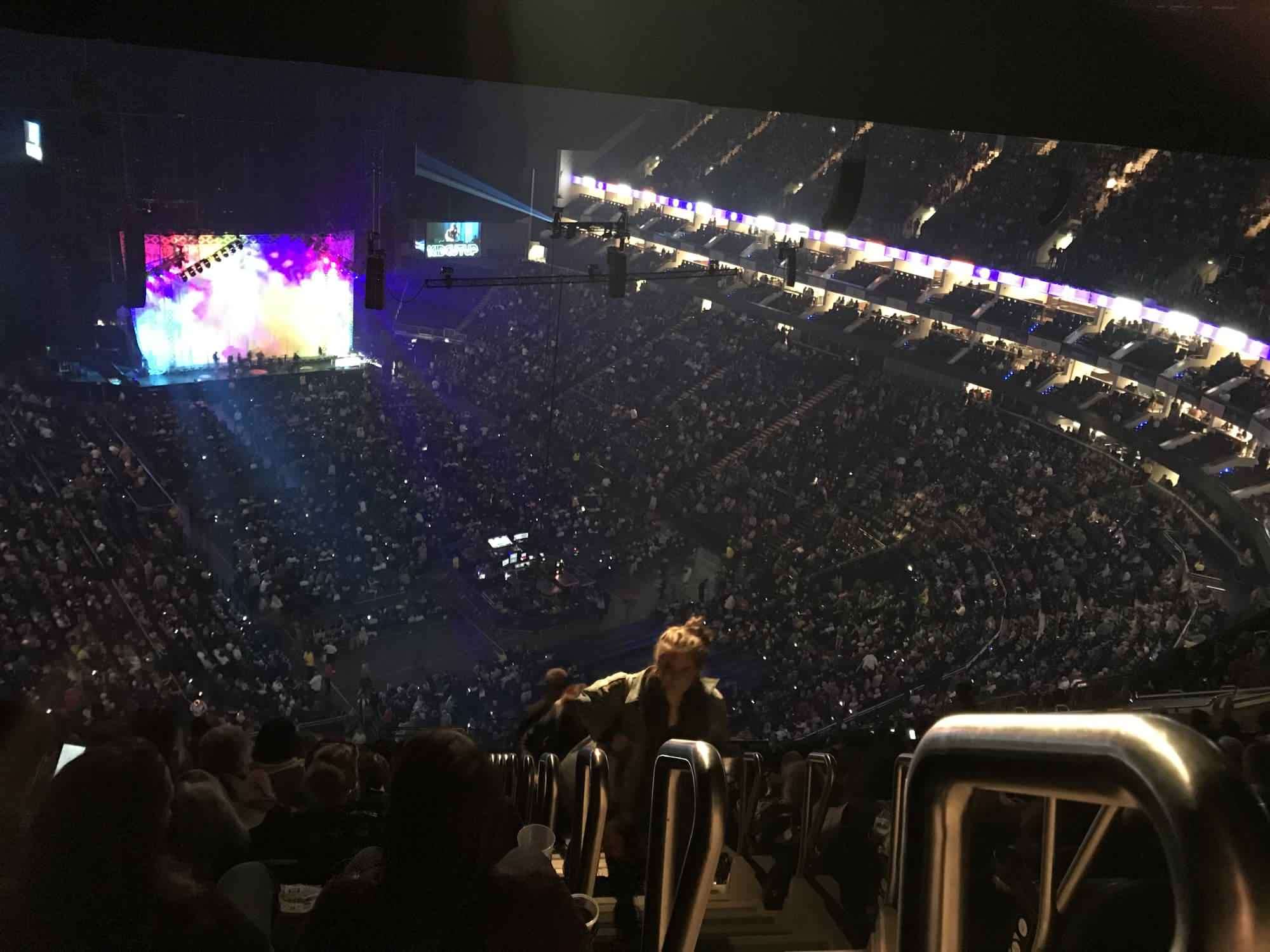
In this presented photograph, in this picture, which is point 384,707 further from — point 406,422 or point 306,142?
point 306,142

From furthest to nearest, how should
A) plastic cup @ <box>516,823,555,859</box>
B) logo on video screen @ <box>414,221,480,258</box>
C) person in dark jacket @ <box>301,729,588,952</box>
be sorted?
logo on video screen @ <box>414,221,480,258</box>
plastic cup @ <box>516,823,555,859</box>
person in dark jacket @ <box>301,729,588,952</box>

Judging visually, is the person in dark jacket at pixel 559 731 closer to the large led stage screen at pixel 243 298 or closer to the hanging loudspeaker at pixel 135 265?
the hanging loudspeaker at pixel 135 265

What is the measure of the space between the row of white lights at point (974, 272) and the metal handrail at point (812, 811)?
11003 mm

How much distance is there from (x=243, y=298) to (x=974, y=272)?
623 inches

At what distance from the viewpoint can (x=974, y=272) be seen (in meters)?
22.1

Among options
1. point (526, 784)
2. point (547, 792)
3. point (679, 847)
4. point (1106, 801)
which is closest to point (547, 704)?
point (526, 784)

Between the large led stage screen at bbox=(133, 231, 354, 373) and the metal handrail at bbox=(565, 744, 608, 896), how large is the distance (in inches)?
725

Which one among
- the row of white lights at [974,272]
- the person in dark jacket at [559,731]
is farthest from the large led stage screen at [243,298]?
the person in dark jacket at [559,731]

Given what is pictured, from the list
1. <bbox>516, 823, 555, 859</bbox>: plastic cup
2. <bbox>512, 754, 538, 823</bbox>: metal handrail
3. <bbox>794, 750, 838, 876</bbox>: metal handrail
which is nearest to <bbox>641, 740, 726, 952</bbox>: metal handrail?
<bbox>516, 823, 555, 859</bbox>: plastic cup

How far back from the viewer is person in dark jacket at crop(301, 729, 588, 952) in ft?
3.98

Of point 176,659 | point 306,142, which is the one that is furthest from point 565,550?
point 306,142

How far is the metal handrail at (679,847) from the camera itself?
104 centimetres

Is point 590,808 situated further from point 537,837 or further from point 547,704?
point 547,704

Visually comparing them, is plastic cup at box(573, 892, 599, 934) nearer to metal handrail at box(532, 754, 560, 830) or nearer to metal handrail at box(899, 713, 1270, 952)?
metal handrail at box(899, 713, 1270, 952)
